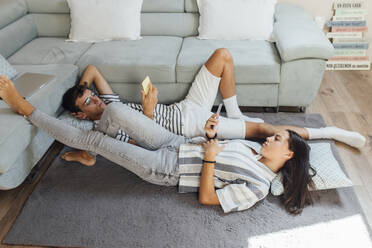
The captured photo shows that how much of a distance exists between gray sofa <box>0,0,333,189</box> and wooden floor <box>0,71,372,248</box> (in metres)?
0.19

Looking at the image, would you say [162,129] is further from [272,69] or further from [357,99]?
[357,99]

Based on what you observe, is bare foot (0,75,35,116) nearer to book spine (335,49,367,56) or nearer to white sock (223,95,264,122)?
white sock (223,95,264,122)

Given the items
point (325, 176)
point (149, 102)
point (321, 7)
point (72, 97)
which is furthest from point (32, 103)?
point (321, 7)

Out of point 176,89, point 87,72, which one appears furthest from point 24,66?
point 176,89

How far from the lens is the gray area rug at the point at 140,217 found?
1.61m

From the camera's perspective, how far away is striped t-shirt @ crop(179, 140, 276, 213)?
1.64 metres

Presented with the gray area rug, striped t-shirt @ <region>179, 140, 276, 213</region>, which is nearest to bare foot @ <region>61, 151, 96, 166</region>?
the gray area rug

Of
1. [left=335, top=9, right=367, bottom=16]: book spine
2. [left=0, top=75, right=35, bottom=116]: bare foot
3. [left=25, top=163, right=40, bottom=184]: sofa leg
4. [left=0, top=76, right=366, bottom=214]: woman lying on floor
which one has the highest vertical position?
[left=335, top=9, right=367, bottom=16]: book spine

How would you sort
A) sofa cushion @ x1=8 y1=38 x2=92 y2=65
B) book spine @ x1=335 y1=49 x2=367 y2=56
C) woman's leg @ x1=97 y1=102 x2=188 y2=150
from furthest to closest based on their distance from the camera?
book spine @ x1=335 y1=49 x2=367 y2=56, sofa cushion @ x1=8 y1=38 x2=92 y2=65, woman's leg @ x1=97 y1=102 x2=188 y2=150

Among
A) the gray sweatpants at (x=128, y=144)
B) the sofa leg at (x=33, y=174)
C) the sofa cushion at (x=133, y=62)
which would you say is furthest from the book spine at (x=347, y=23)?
the sofa leg at (x=33, y=174)

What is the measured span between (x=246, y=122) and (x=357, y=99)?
3.74ft

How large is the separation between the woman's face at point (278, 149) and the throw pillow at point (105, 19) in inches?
62.3

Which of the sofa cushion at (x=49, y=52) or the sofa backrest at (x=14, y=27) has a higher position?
the sofa backrest at (x=14, y=27)

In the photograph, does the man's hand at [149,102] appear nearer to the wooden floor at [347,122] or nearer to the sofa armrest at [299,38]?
the wooden floor at [347,122]
